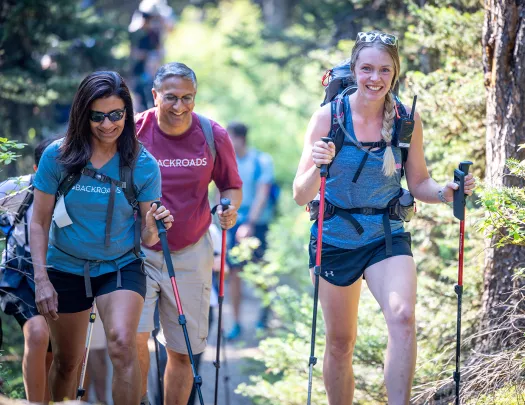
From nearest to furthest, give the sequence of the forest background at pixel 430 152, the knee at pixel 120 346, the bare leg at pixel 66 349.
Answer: the knee at pixel 120 346, the bare leg at pixel 66 349, the forest background at pixel 430 152

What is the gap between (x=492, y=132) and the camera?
20.6 ft

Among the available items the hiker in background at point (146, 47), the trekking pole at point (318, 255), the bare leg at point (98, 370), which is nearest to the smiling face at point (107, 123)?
the trekking pole at point (318, 255)

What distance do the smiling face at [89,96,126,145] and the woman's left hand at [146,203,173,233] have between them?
57 centimetres

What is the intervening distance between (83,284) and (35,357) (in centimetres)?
90

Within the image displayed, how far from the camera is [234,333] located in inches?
444

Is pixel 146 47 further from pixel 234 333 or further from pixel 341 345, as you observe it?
pixel 341 345

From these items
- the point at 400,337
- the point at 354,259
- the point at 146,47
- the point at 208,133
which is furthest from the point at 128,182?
the point at 146,47

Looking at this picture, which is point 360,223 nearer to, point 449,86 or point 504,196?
point 504,196

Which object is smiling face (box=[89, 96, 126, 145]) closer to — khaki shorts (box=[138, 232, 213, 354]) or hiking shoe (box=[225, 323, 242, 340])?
khaki shorts (box=[138, 232, 213, 354])

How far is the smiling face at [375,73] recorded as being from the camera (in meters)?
5.24

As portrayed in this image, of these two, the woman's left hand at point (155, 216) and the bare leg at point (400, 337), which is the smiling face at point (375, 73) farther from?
the woman's left hand at point (155, 216)

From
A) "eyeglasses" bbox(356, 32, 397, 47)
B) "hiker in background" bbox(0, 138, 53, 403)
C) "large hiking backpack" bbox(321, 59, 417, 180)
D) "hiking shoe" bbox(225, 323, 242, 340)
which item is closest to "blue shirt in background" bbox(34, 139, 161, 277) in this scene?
"hiker in background" bbox(0, 138, 53, 403)

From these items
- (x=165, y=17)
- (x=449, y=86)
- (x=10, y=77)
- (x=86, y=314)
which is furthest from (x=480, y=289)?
(x=165, y=17)

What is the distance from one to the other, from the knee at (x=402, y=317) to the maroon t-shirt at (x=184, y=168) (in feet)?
6.10
